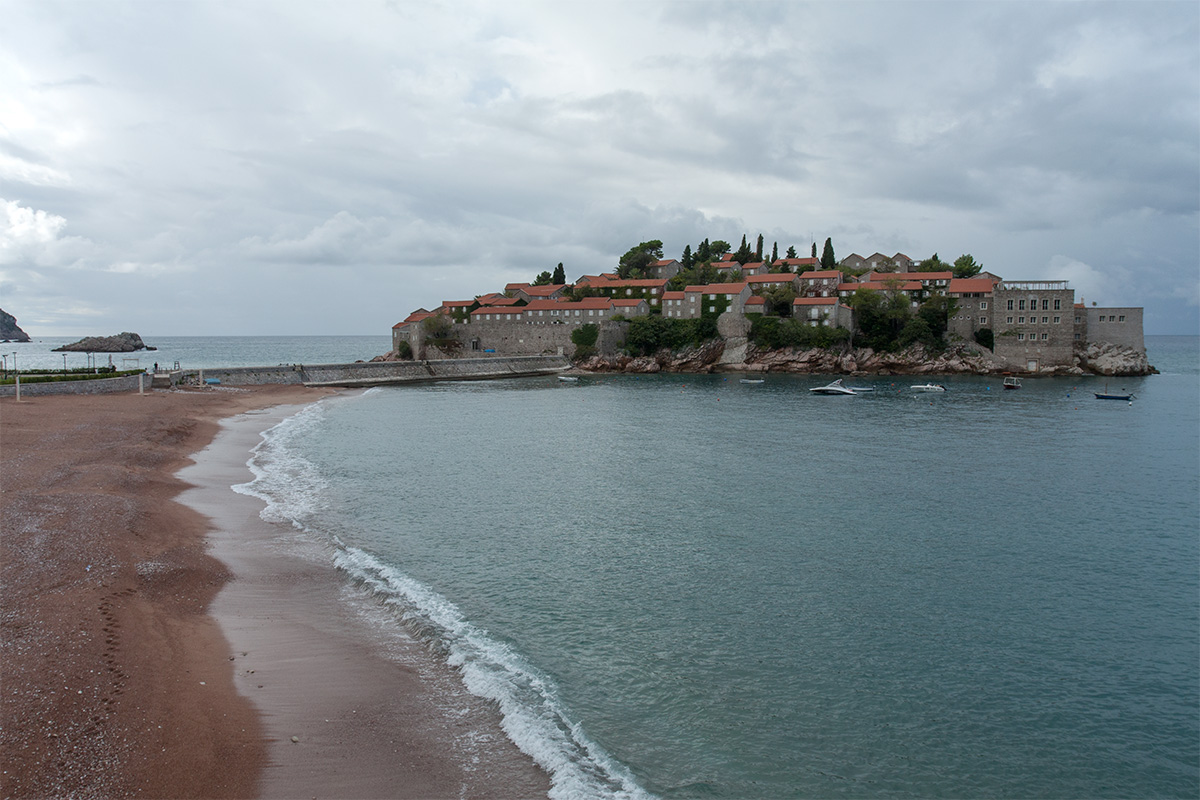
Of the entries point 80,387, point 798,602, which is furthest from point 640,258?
point 798,602

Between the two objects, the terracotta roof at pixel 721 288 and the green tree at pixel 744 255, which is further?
the green tree at pixel 744 255

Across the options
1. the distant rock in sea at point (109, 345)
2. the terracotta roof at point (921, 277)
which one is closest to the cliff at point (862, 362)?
the terracotta roof at point (921, 277)

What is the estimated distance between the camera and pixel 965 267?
97.8m

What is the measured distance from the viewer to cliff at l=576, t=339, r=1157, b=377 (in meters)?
84.6

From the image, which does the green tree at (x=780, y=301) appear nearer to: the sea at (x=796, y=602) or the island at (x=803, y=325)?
the island at (x=803, y=325)

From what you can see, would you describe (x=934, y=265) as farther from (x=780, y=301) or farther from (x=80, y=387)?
(x=80, y=387)

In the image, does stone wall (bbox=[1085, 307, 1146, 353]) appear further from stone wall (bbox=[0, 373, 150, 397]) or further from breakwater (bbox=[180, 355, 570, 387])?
stone wall (bbox=[0, 373, 150, 397])

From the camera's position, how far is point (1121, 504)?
74.8 ft

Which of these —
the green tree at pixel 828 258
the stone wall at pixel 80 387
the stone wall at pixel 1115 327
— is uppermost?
the green tree at pixel 828 258

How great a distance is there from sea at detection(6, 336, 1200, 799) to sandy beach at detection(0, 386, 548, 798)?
98 cm

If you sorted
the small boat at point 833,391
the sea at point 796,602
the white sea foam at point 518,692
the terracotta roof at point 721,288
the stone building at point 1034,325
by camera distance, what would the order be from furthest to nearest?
the terracotta roof at point 721,288 → the stone building at point 1034,325 → the small boat at point 833,391 → the sea at point 796,602 → the white sea foam at point 518,692

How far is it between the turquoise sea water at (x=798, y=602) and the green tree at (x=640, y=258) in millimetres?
87010

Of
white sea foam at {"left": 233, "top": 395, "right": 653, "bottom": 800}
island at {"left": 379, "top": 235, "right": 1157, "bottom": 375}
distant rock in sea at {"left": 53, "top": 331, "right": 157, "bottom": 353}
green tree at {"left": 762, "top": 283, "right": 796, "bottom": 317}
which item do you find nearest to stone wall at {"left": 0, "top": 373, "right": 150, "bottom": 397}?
white sea foam at {"left": 233, "top": 395, "right": 653, "bottom": 800}

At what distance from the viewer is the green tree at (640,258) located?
385ft
